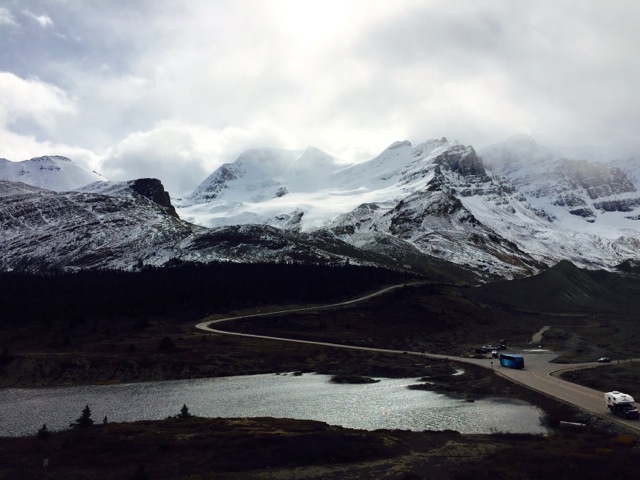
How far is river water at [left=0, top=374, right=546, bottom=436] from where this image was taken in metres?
68.6

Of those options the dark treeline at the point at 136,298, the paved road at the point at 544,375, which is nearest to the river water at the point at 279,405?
the paved road at the point at 544,375

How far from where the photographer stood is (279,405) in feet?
263

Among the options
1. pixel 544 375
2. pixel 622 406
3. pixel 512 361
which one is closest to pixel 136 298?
pixel 512 361

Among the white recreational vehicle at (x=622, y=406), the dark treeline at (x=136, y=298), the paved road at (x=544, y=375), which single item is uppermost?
the dark treeline at (x=136, y=298)

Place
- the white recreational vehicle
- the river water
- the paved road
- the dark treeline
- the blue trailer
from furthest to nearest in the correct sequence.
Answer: the dark treeline < the blue trailer < the paved road < the river water < the white recreational vehicle

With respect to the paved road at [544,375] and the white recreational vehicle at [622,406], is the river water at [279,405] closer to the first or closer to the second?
the paved road at [544,375]

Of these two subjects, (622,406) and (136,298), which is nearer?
(622,406)

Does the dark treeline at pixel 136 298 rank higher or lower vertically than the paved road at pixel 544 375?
higher

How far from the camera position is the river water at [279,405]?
2702 inches

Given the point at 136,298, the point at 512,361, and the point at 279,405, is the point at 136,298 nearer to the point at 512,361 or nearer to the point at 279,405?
the point at 279,405

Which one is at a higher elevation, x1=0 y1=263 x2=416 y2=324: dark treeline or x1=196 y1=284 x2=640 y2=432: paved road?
x1=0 y1=263 x2=416 y2=324: dark treeline

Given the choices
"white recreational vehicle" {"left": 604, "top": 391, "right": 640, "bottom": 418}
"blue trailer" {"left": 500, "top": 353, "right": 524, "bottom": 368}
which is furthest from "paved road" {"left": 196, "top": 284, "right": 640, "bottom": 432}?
"blue trailer" {"left": 500, "top": 353, "right": 524, "bottom": 368}

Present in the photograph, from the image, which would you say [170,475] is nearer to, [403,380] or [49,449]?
[49,449]

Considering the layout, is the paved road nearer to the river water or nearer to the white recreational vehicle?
the white recreational vehicle
